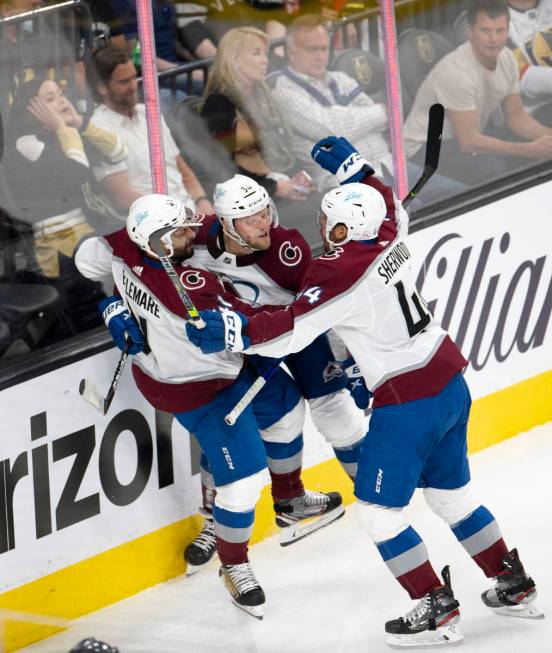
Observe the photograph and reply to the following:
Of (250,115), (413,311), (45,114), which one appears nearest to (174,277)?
(413,311)

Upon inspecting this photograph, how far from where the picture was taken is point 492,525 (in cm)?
375

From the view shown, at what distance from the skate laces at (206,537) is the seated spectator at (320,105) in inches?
46.3

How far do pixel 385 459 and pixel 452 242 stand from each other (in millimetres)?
1465

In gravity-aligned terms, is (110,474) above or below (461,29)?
below

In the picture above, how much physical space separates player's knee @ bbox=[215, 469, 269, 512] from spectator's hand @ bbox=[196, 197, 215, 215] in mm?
921

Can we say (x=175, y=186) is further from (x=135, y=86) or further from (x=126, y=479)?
(x=126, y=479)

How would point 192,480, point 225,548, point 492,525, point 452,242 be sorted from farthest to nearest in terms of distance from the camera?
point 452,242, point 192,480, point 225,548, point 492,525

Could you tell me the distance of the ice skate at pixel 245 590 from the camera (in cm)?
400

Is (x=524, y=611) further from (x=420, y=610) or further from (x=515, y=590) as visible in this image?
(x=420, y=610)

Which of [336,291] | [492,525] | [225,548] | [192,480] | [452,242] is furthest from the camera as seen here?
[452,242]

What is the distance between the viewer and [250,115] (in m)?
4.57

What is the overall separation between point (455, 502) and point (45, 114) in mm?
1619

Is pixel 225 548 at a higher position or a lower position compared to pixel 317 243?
lower

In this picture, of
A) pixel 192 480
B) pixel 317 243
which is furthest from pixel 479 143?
pixel 192 480
